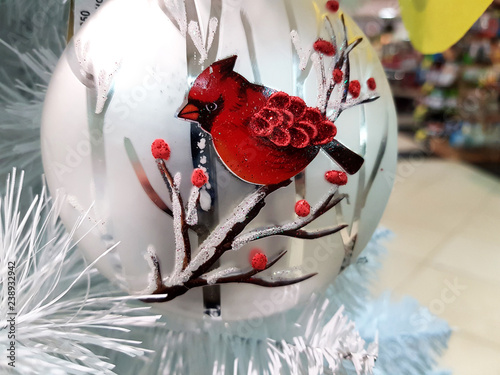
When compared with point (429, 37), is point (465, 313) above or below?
below

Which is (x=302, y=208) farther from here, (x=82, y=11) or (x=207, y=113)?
(x=82, y=11)

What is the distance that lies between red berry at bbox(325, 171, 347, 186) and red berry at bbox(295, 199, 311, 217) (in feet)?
0.09

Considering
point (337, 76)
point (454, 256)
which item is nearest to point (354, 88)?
point (337, 76)

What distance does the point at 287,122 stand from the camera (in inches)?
12.4

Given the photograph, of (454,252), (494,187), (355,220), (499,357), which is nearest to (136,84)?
(355,220)

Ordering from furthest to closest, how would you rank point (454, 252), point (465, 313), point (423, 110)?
1. point (423, 110)
2. point (454, 252)
3. point (465, 313)

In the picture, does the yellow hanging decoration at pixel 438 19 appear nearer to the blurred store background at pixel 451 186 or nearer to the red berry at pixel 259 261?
the blurred store background at pixel 451 186

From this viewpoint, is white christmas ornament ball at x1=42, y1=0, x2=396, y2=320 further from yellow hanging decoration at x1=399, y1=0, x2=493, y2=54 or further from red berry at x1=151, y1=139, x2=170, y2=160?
yellow hanging decoration at x1=399, y1=0, x2=493, y2=54

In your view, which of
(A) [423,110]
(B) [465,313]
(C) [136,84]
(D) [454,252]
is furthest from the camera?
(A) [423,110]

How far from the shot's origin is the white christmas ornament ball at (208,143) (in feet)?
1.03

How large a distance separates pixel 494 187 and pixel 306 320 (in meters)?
1.83

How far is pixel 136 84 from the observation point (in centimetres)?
32

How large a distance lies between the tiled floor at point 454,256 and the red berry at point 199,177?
44 centimetres

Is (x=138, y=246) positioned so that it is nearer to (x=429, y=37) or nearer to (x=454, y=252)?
(x=429, y=37)
